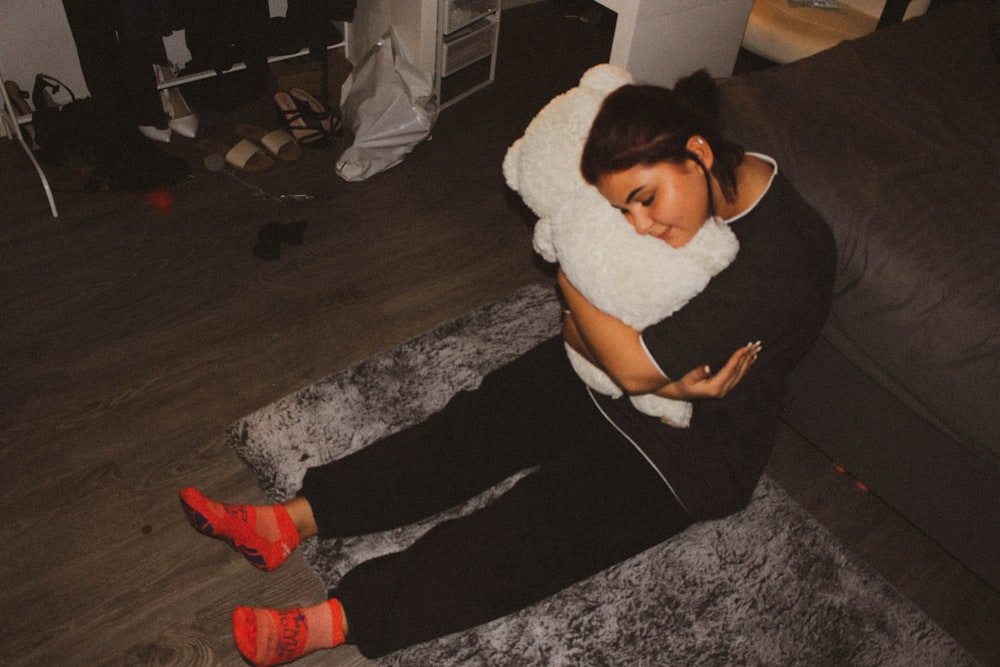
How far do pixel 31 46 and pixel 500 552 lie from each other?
237cm

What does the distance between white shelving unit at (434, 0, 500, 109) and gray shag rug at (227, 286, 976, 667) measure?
1.51 metres

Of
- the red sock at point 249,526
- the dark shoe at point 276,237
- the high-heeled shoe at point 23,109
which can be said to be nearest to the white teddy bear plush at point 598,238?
the red sock at point 249,526

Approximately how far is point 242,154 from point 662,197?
1.84 meters

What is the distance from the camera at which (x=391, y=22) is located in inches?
110

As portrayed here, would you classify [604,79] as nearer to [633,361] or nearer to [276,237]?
[633,361]

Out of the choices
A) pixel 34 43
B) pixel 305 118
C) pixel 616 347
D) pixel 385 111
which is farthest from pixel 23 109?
pixel 616 347

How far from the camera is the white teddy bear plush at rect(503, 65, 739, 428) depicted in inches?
41.1

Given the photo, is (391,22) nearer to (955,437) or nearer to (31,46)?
(31,46)

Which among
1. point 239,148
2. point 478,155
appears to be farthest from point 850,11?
point 239,148

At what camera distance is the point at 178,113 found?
2609 mm

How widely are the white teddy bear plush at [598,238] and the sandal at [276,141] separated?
1620 mm

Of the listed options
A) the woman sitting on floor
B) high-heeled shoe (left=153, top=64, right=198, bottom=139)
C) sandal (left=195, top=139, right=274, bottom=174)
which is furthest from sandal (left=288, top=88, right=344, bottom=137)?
the woman sitting on floor

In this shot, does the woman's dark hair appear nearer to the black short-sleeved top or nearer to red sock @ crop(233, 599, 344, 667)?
the black short-sleeved top

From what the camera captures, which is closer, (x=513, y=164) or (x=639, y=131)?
(x=639, y=131)
